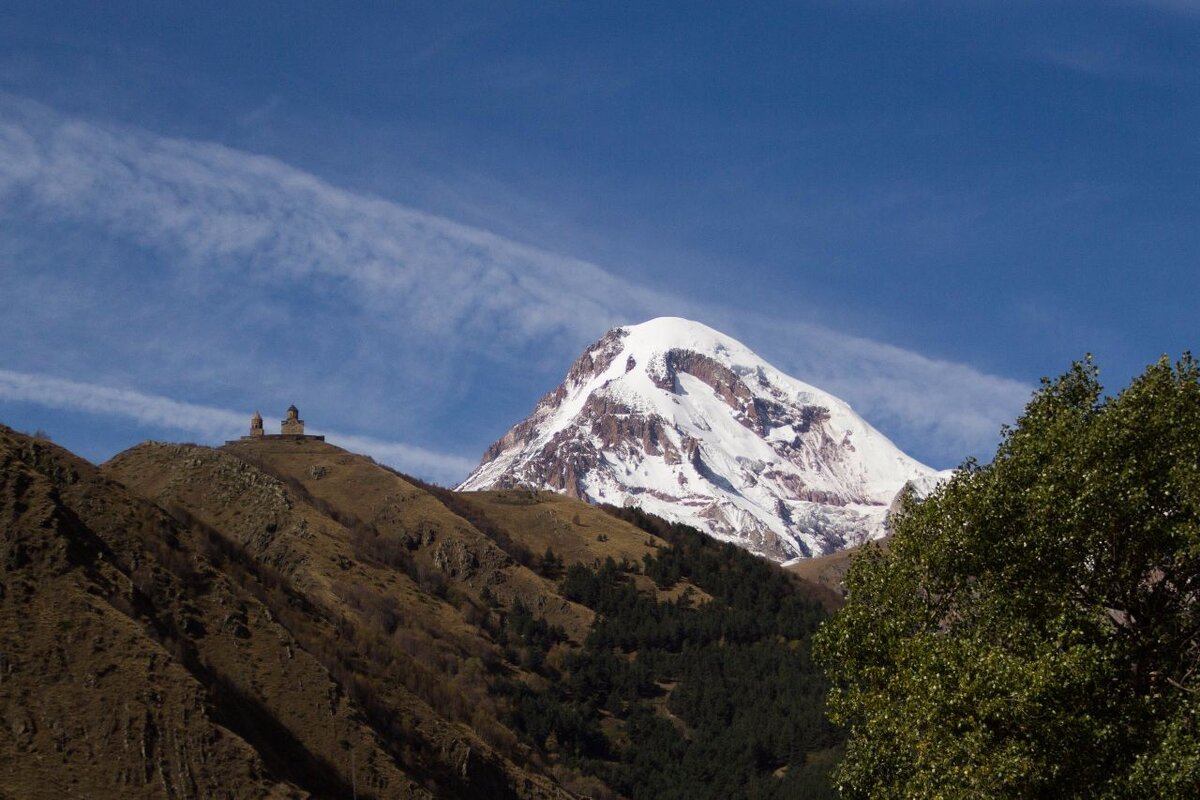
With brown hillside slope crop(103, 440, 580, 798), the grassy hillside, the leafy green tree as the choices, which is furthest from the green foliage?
the leafy green tree

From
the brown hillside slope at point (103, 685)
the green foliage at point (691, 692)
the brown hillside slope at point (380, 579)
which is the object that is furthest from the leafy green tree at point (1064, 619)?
the green foliage at point (691, 692)

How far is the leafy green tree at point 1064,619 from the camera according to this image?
2653 cm

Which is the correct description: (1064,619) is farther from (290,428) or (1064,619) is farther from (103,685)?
(290,428)

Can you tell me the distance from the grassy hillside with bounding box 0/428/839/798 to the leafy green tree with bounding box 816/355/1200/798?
27.1m

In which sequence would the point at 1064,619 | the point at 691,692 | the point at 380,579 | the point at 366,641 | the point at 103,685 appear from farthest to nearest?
1. the point at 691,692
2. the point at 380,579
3. the point at 366,641
4. the point at 103,685
5. the point at 1064,619

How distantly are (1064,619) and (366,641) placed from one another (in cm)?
5774

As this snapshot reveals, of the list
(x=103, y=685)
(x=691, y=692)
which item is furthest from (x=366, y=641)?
(x=691, y=692)

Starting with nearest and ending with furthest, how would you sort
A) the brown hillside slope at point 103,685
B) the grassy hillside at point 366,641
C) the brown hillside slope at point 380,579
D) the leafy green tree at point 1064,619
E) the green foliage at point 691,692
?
the leafy green tree at point 1064,619 < the brown hillside slope at point 103,685 < the grassy hillside at point 366,641 < the brown hillside slope at point 380,579 < the green foliage at point 691,692

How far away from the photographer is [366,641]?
259 feet

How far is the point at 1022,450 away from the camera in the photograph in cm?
2995

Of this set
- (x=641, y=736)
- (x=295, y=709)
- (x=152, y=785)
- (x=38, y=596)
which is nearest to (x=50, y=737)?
(x=152, y=785)

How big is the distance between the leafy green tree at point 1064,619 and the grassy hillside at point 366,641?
88.9 ft

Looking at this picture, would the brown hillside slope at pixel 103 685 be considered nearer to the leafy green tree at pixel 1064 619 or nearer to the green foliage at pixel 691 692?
the leafy green tree at pixel 1064 619

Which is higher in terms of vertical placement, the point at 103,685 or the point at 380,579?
the point at 380,579
